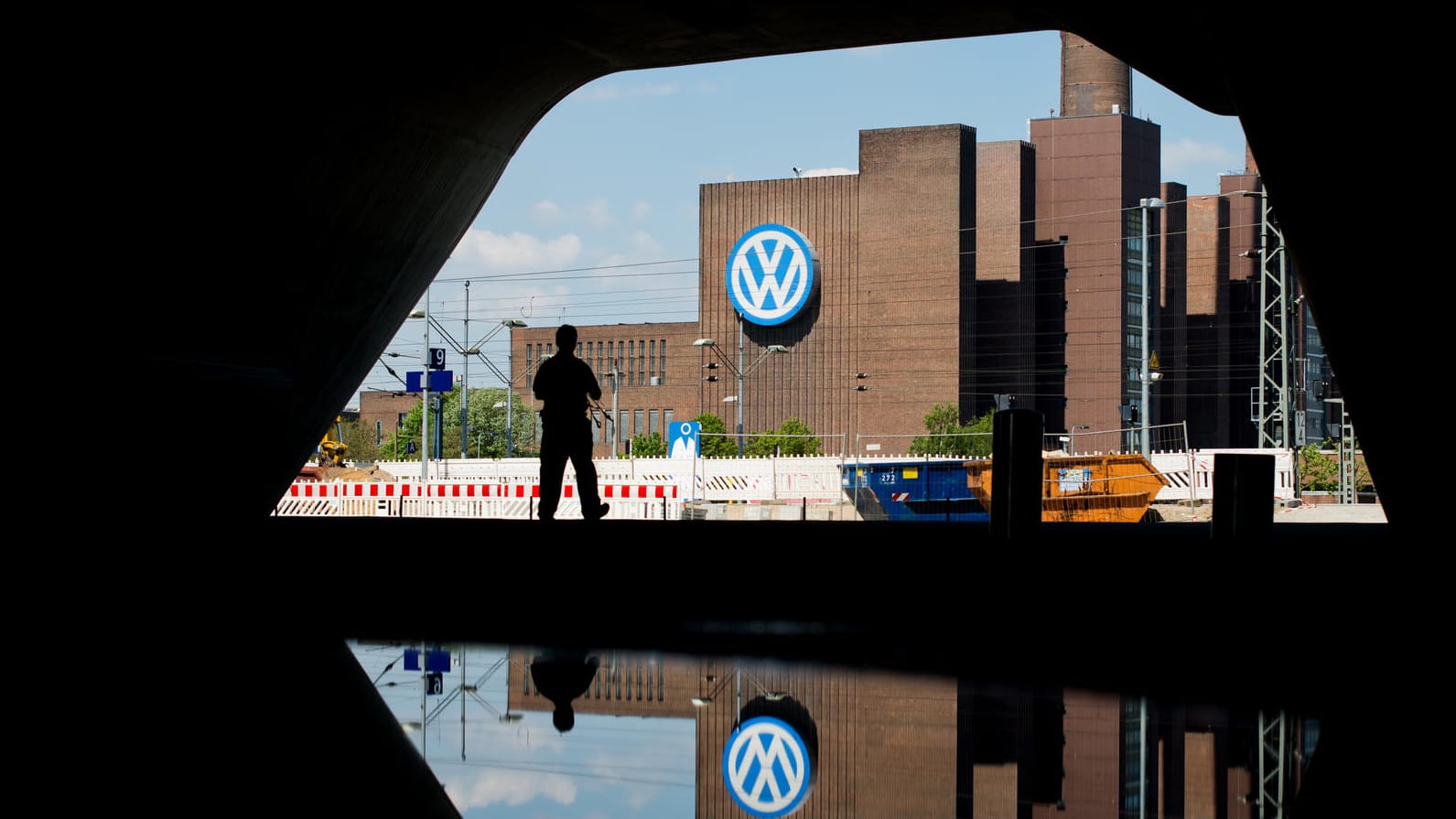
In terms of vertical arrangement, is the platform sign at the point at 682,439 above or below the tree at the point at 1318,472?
above

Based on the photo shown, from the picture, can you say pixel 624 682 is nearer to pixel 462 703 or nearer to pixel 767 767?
pixel 462 703

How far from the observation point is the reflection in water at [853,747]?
403cm

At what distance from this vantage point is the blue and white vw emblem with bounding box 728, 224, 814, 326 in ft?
288

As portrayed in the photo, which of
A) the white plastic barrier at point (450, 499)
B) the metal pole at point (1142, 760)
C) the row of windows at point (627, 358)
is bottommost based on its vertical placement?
the white plastic barrier at point (450, 499)

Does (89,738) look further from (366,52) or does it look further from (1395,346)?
(1395,346)

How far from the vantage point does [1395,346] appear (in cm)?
770

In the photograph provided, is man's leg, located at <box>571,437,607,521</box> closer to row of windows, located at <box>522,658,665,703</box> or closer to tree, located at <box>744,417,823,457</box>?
row of windows, located at <box>522,658,665,703</box>

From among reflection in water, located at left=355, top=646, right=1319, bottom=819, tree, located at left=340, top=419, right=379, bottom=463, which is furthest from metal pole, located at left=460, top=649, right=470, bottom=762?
tree, located at left=340, top=419, right=379, bottom=463

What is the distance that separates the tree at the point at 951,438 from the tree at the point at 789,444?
17.9 feet

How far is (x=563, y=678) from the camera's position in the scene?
20.5 ft

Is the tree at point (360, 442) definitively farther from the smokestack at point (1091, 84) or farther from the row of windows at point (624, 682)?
the row of windows at point (624, 682)

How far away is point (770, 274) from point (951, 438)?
19.1 metres

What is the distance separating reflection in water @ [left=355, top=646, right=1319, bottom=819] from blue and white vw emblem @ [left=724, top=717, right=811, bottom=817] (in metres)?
0.01

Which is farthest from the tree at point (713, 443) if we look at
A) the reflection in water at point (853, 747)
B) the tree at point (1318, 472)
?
the reflection in water at point (853, 747)
